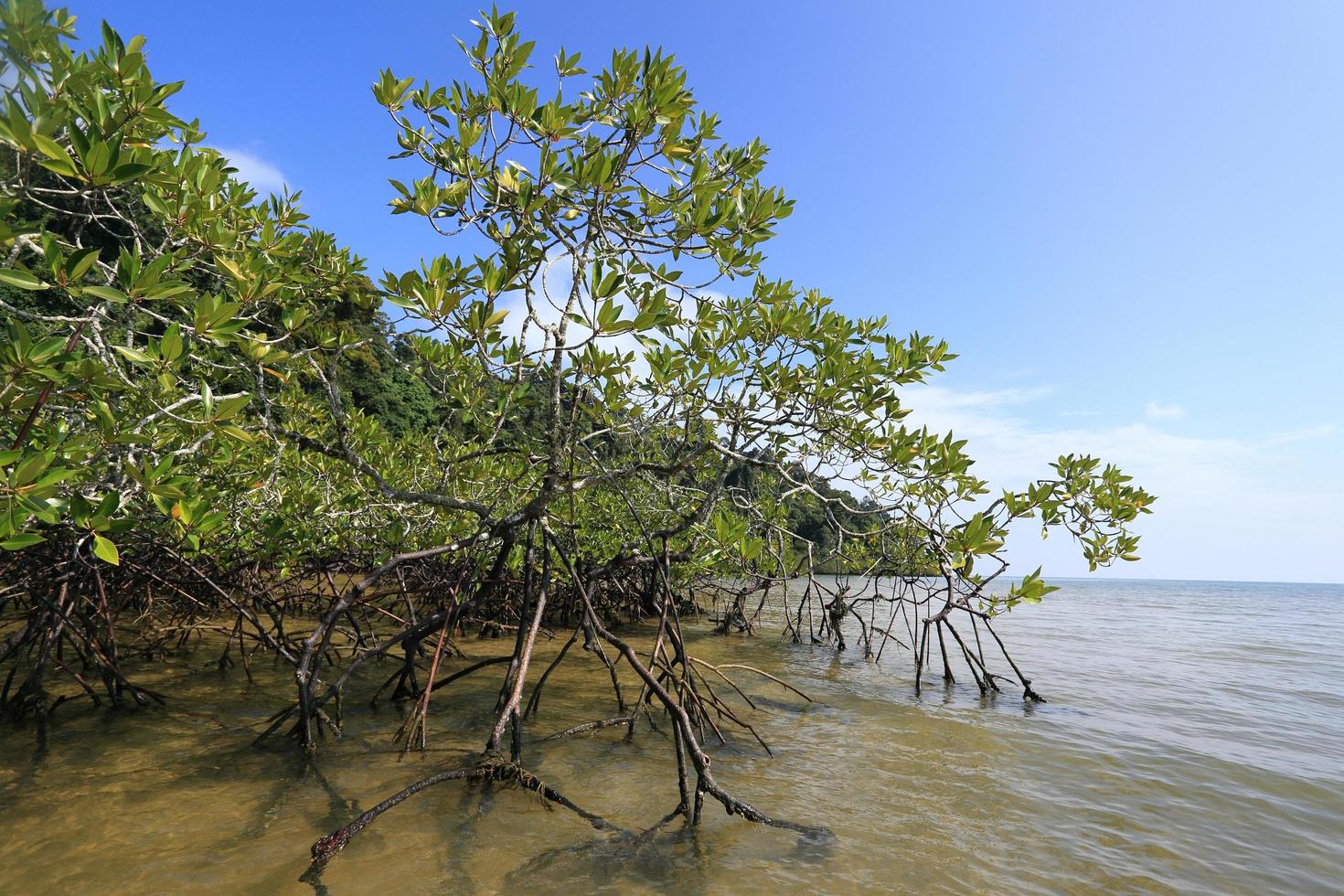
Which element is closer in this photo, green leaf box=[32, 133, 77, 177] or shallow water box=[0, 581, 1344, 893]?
green leaf box=[32, 133, 77, 177]

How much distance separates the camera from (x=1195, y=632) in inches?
573

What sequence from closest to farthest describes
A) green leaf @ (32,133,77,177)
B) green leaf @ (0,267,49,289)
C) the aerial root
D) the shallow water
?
green leaf @ (32,133,77,177)
green leaf @ (0,267,49,289)
the aerial root
the shallow water

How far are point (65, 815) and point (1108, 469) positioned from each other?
→ 6840 mm

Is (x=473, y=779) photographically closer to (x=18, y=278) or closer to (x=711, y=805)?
(x=711, y=805)

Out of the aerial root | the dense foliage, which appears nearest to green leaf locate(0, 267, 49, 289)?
the dense foliage

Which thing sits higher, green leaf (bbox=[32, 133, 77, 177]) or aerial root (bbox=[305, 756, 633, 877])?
green leaf (bbox=[32, 133, 77, 177])

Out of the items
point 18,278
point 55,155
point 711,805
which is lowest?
point 711,805

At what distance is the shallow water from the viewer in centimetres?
247

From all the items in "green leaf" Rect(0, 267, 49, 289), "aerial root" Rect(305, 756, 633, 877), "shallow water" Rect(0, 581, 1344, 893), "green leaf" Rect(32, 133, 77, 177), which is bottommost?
"shallow water" Rect(0, 581, 1344, 893)

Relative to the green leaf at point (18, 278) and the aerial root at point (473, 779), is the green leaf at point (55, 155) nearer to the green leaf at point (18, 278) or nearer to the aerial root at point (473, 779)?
the green leaf at point (18, 278)

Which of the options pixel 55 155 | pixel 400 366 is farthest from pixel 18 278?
pixel 400 366

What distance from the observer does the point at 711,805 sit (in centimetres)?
314

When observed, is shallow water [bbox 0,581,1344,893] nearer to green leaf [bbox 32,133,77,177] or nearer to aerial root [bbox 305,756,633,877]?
aerial root [bbox 305,756,633,877]

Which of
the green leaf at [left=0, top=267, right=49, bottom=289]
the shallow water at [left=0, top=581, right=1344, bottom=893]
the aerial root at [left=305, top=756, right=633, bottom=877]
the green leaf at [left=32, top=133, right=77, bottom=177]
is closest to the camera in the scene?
the green leaf at [left=32, top=133, right=77, bottom=177]
